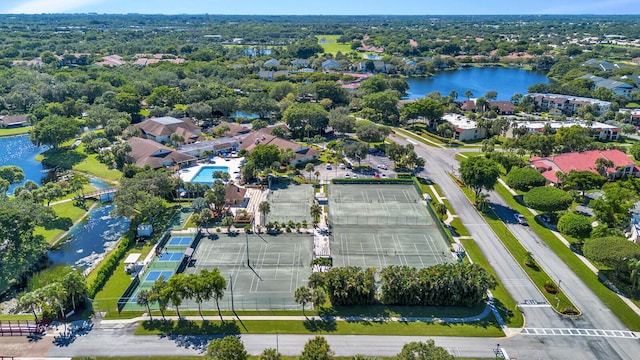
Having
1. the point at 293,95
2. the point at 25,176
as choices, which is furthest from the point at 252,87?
the point at 25,176

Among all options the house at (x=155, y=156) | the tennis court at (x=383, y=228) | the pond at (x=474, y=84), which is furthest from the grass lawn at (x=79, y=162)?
the pond at (x=474, y=84)

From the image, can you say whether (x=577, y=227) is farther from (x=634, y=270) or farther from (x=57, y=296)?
(x=57, y=296)

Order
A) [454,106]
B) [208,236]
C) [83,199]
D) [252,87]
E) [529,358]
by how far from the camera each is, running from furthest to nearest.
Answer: [252,87] → [454,106] → [83,199] → [208,236] → [529,358]

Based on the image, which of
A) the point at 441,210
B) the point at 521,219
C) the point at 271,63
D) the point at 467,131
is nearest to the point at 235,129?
the point at 467,131

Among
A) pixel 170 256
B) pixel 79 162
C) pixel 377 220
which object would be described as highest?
pixel 79 162

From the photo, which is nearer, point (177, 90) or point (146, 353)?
point (146, 353)

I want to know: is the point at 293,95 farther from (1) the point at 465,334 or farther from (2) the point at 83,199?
(1) the point at 465,334
